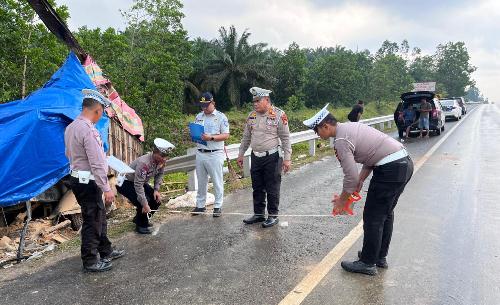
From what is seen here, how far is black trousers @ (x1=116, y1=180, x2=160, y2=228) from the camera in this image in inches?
214

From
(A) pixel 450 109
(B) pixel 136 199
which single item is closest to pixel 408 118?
(A) pixel 450 109

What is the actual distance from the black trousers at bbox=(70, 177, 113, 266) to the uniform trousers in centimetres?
211

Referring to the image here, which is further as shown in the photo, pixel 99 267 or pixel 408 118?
pixel 408 118

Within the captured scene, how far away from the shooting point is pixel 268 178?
5727mm

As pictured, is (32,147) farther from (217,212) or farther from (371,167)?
(371,167)

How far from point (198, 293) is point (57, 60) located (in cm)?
825

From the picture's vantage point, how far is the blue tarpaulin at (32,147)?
5070 mm

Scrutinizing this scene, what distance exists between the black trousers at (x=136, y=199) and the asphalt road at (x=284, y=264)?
26 cm

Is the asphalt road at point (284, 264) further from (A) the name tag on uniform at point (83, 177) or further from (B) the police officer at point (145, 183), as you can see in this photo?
(A) the name tag on uniform at point (83, 177)

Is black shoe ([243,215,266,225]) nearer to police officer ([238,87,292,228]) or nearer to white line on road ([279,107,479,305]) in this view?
police officer ([238,87,292,228])

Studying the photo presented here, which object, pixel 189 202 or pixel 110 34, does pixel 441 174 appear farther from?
pixel 110 34

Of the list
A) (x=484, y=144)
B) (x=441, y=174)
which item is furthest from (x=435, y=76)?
(x=441, y=174)

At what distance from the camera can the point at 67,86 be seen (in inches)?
256

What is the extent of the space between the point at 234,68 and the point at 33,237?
33299 millimetres
